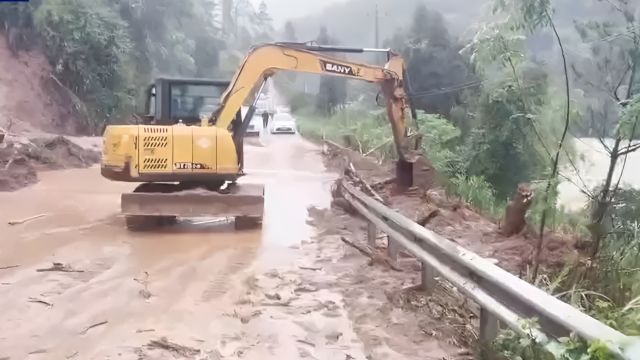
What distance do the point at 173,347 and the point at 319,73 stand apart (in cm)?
913

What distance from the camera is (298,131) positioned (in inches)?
2467

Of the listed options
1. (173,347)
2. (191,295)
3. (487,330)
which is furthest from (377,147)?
(487,330)

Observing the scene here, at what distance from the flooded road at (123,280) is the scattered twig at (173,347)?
12cm

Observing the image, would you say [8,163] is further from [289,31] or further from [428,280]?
[289,31]

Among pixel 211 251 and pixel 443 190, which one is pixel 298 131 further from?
pixel 211 251

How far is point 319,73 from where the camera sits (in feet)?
46.4

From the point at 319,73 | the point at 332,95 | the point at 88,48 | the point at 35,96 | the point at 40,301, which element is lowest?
the point at 40,301

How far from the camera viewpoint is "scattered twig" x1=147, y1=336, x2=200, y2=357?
5.66 m

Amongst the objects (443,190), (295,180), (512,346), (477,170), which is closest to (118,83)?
(295,180)

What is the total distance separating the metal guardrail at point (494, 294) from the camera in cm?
397

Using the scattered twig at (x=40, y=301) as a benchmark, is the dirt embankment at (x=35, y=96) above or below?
above

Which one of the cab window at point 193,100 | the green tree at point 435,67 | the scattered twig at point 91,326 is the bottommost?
the scattered twig at point 91,326

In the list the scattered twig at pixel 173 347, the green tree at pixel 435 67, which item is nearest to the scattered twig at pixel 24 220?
the scattered twig at pixel 173 347

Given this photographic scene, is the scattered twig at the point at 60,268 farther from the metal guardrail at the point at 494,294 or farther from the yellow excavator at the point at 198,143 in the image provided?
the metal guardrail at the point at 494,294
